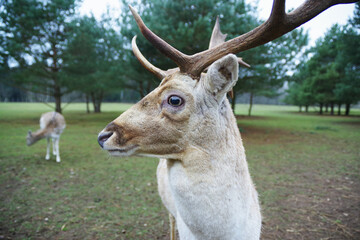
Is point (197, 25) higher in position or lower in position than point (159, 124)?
higher

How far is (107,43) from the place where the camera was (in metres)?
18.0

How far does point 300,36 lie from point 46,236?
47.5 feet

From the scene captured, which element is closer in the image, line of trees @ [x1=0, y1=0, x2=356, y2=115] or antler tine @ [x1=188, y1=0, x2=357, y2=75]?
antler tine @ [x1=188, y1=0, x2=357, y2=75]

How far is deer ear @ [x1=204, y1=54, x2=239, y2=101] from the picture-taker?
150 centimetres

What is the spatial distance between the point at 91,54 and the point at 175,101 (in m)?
17.7

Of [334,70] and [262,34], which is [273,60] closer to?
[262,34]

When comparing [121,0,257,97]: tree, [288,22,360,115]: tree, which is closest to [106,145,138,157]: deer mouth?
[121,0,257,97]: tree

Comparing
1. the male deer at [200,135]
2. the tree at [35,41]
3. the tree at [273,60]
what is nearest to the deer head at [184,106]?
the male deer at [200,135]

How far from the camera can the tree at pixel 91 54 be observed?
15.8 m

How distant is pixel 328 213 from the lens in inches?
173

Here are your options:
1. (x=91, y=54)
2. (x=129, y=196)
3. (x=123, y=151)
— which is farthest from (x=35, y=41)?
(x=123, y=151)

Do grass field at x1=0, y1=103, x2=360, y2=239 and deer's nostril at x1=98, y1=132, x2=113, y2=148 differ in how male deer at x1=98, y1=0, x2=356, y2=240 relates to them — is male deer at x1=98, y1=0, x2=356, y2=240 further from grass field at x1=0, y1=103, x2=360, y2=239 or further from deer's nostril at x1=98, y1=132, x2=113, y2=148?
grass field at x1=0, y1=103, x2=360, y2=239

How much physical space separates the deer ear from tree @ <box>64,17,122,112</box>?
1594 cm

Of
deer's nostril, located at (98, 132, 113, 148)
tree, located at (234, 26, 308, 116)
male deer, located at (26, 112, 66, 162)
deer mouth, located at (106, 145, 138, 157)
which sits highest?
tree, located at (234, 26, 308, 116)
